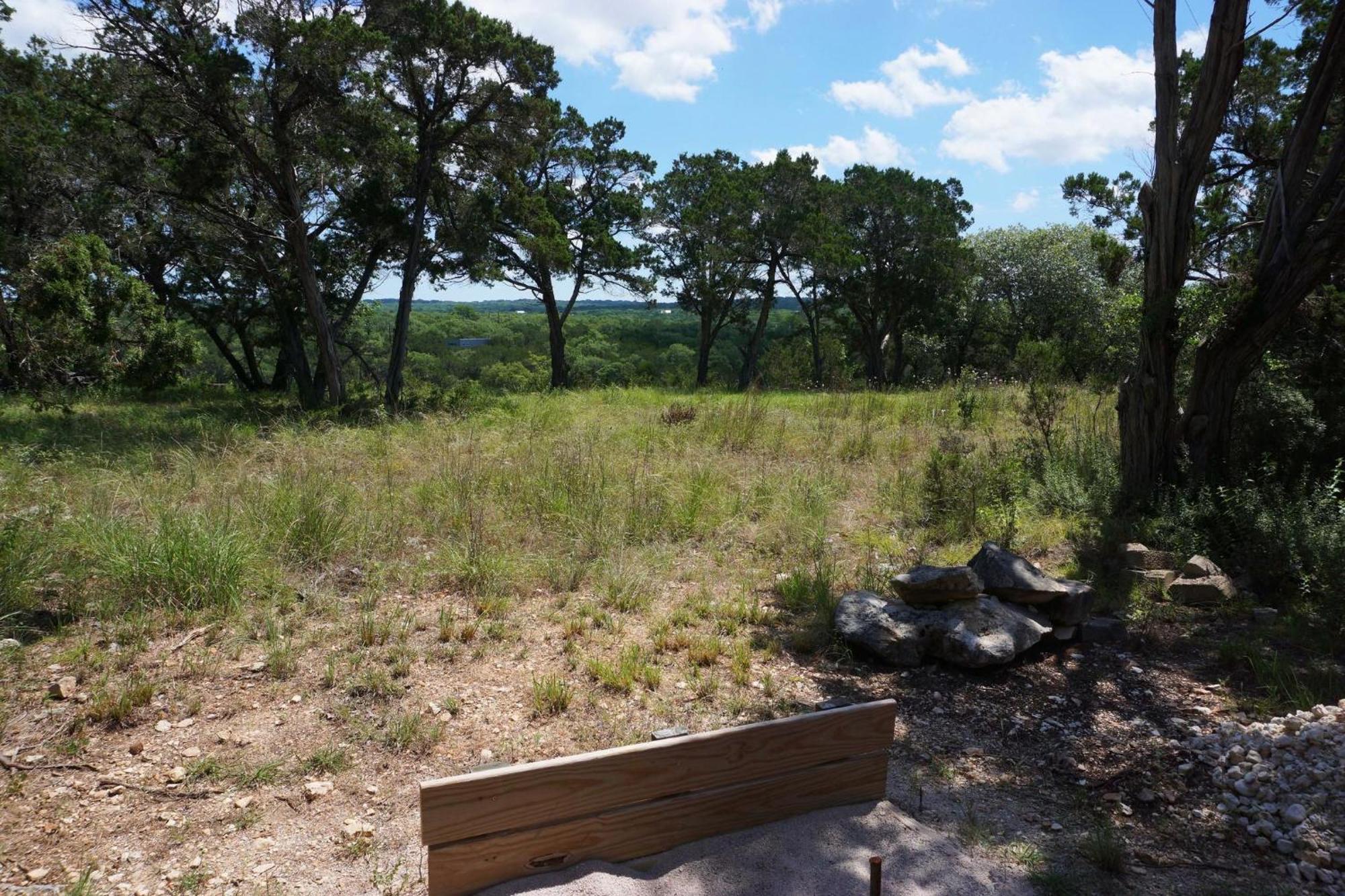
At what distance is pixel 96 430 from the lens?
33.5ft

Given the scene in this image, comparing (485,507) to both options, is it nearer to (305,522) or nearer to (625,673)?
(305,522)

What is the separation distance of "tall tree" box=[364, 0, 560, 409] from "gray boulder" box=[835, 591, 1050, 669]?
1057 centimetres

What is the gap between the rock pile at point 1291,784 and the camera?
2.84 metres

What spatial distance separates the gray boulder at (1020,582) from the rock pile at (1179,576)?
38.6 inches

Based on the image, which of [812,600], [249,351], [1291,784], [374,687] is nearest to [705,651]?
[812,600]

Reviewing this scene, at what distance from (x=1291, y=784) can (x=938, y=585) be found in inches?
72.6

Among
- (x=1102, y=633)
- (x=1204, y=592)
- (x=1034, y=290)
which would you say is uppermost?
(x=1034, y=290)

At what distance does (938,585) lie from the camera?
15.4 ft

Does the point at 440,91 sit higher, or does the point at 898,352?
the point at 440,91

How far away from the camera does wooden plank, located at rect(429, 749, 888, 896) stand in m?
2.43

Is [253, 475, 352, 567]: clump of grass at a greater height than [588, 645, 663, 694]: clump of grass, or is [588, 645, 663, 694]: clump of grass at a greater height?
[253, 475, 352, 567]: clump of grass

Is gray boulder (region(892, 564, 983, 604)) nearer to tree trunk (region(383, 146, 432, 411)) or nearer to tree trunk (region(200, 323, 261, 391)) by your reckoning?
tree trunk (region(383, 146, 432, 411))

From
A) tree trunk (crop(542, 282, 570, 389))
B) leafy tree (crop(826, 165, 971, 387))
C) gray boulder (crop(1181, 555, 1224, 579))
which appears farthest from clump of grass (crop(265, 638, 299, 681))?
leafy tree (crop(826, 165, 971, 387))

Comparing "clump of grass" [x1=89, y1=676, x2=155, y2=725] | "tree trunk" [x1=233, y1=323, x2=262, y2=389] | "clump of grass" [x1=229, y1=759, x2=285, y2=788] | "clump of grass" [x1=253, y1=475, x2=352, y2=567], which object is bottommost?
"clump of grass" [x1=229, y1=759, x2=285, y2=788]
